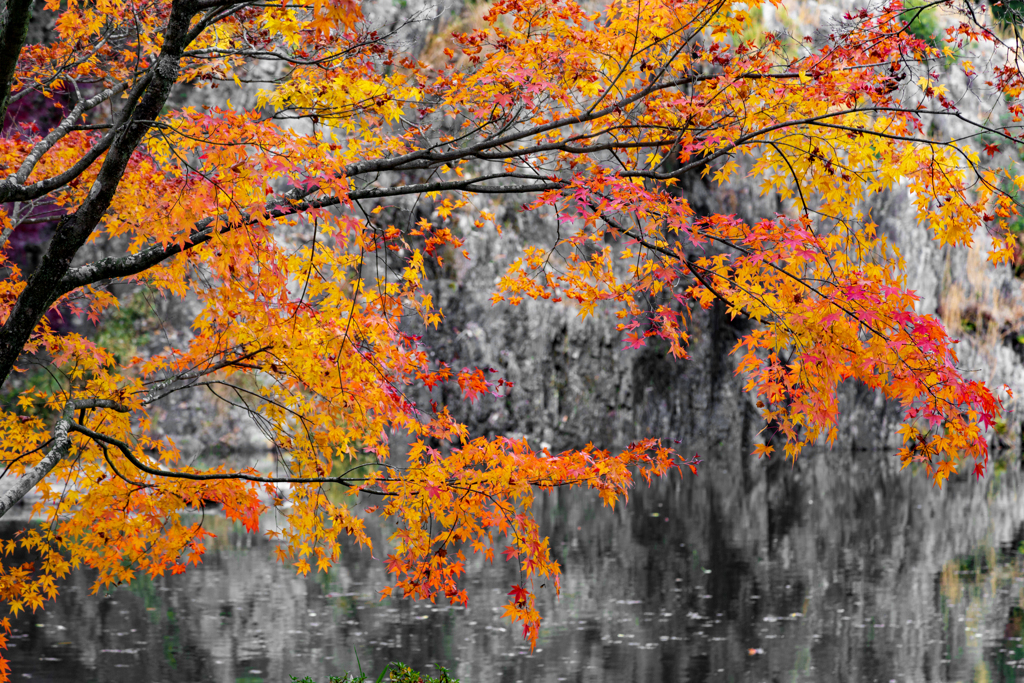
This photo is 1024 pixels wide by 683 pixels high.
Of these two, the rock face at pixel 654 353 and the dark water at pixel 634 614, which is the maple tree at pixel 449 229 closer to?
the dark water at pixel 634 614

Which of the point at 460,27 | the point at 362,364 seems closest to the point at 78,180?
the point at 362,364

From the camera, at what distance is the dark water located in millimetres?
7887

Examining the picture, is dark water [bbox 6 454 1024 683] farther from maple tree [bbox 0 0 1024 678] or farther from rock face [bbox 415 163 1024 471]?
rock face [bbox 415 163 1024 471]

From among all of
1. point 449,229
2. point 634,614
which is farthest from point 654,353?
point 449,229

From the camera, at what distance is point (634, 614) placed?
31.2 ft

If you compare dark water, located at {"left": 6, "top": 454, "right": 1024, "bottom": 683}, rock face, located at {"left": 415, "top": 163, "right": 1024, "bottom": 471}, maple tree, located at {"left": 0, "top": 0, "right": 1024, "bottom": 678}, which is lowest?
dark water, located at {"left": 6, "top": 454, "right": 1024, "bottom": 683}

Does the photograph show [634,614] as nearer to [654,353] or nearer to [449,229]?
[449,229]

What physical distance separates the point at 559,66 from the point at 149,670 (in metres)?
6.03

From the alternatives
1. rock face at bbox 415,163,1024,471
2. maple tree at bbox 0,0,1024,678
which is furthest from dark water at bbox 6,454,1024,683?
rock face at bbox 415,163,1024,471

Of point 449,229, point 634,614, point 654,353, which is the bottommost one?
point 634,614

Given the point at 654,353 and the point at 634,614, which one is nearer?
the point at 634,614

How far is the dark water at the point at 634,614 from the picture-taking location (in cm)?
789

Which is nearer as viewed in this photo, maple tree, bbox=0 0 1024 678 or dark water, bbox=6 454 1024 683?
maple tree, bbox=0 0 1024 678

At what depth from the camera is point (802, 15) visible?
21312 millimetres
